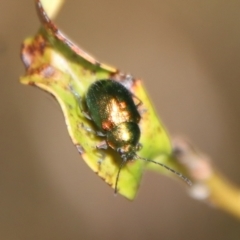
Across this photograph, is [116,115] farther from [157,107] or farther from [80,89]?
[157,107]

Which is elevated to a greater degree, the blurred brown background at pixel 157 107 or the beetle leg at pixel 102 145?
the blurred brown background at pixel 157 107

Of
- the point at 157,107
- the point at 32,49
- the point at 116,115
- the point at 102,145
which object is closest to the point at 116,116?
the point at 116,115

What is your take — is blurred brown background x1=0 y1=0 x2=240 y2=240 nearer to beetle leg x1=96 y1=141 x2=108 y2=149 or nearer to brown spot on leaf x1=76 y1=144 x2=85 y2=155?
beetle leg x1=96 y1=141 x2=108 y2=149

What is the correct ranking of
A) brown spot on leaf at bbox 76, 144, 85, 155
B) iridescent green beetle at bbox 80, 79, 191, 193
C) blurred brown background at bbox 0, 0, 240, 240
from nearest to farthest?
1. brown spot on leaf at bbox 76, 144, 85, 155
2. iridescent green beetle at bbox 80, 79, 191, 193
3. blurred brown background at bbox 0, 0, 240, 240

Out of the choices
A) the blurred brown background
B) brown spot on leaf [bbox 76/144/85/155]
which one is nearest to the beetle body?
brown spot on leaf [bbox 76/144/85/155]

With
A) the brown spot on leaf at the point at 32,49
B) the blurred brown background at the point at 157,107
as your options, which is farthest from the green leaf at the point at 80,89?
the blurred brown background at the point at 157,107

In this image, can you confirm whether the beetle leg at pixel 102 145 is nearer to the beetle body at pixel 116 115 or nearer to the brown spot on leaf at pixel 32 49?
the beetle body at pixel 116 115

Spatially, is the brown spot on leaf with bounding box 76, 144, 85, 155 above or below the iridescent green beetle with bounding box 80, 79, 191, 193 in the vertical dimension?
below

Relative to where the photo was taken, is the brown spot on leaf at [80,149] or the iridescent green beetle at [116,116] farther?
the iridescent green beetle at [116,116]

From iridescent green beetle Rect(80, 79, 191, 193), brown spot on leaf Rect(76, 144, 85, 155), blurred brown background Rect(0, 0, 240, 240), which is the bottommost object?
brown spot on leaf Rect(76, 144, 85, 155)
